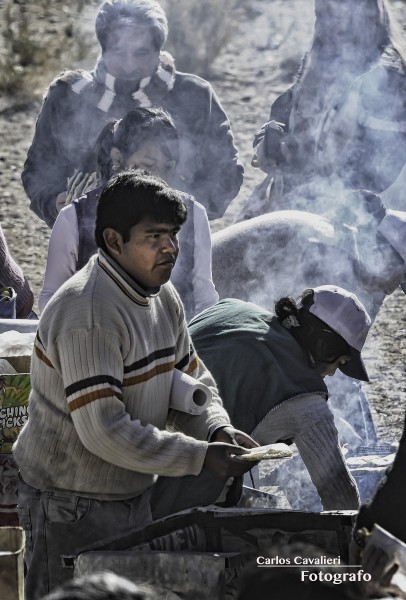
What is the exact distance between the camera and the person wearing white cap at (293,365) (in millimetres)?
4242

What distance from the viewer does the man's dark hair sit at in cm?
366

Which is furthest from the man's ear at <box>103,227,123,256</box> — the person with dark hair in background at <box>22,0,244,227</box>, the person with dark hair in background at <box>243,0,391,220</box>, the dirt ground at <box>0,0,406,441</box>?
the dirt ground at <box>0,0,406,441</box>

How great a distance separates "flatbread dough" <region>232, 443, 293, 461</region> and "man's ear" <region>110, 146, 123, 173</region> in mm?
2271

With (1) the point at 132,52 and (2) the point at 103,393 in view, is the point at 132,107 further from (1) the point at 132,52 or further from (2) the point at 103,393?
(2) the point at 103,393

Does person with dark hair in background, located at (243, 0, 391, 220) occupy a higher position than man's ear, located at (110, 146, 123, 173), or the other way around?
man's ear, located at (110, 146, 123, 173)

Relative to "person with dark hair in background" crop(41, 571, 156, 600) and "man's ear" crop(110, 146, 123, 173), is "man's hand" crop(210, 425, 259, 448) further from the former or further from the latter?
"man's ear" crop(110, 146, 123, 173)

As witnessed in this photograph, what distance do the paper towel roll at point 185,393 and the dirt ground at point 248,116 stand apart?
408 centimetres

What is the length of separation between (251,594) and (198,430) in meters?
1.84

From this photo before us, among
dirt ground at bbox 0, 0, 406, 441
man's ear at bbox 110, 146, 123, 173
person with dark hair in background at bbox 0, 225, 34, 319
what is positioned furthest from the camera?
dirt ground at bbox 0, 0, 406, 441

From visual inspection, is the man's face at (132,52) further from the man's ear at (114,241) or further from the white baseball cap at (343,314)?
the man's ear at (114,241)

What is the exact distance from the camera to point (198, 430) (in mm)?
3869

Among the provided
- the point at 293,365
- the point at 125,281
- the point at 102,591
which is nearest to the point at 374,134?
the point at 293,365

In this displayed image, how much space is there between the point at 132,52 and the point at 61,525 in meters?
3.45

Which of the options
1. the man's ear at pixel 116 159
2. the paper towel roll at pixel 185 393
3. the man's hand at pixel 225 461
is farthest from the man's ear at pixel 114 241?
the man's ear at pixel 116 159
